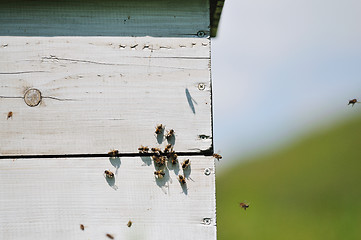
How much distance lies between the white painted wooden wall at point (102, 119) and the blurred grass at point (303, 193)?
11.9 feet

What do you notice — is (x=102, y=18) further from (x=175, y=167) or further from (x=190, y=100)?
(x=175, y=167)

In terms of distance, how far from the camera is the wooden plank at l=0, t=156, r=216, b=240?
214cm

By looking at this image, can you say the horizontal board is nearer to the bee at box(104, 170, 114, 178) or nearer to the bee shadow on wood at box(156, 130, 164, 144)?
the bee shadow on wood at box(156, 130, 164, 144)

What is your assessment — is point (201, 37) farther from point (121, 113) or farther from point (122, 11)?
point (121, 113)

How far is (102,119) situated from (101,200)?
45cm

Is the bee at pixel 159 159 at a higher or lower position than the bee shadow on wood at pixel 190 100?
lower

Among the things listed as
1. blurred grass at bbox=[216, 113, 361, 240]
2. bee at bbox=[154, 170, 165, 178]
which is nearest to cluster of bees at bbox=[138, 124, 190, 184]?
bee at bbox=[154, 170, 165, 178]

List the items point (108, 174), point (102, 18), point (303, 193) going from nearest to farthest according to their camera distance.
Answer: point (108, 174) → point (102, 18) → point (303, 193)

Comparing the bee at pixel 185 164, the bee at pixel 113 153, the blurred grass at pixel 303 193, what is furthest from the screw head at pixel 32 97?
the blurred grass at pixel 303 193

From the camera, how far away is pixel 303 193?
682 centimetres

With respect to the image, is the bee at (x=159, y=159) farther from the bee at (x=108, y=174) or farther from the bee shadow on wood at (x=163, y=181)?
the bee at (x=108, y=174)

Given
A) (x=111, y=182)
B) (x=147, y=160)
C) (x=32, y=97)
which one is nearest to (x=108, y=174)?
(x=111, y=182)

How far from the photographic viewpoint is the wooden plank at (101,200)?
2.14 m

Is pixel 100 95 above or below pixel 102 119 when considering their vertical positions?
above
